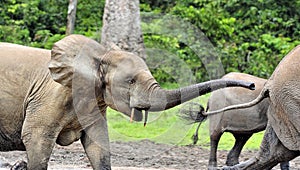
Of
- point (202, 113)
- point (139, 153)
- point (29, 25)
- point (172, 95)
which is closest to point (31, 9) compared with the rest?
point (29, 25)

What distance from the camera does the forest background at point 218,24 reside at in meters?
18.4

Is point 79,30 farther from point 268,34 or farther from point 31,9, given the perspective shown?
point 268,34

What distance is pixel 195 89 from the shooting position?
6766 mm

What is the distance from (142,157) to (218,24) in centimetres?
802

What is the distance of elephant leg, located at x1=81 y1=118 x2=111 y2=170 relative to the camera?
7.79m

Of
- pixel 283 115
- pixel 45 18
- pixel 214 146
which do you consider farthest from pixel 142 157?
pixel 45 18

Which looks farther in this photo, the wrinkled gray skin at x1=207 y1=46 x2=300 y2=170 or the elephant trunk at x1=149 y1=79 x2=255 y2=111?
the wrinkled gray skin at x1=207 y1=46 x2=300 y2=170

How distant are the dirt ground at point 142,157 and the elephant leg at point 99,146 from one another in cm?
221

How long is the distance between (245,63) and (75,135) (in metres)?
10.9

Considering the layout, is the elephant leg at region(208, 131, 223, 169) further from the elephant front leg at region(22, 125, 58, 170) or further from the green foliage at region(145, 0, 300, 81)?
the green foliage at region(145, 0, 300, 81)

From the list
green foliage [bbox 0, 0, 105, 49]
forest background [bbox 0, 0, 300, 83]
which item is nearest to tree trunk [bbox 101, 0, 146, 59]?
forest background [bbox 0, 0, 300, 83]

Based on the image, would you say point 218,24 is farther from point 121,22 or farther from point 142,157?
point 142,157

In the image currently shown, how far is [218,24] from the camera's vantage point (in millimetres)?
18812

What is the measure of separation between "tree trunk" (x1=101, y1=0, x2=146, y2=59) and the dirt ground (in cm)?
384
